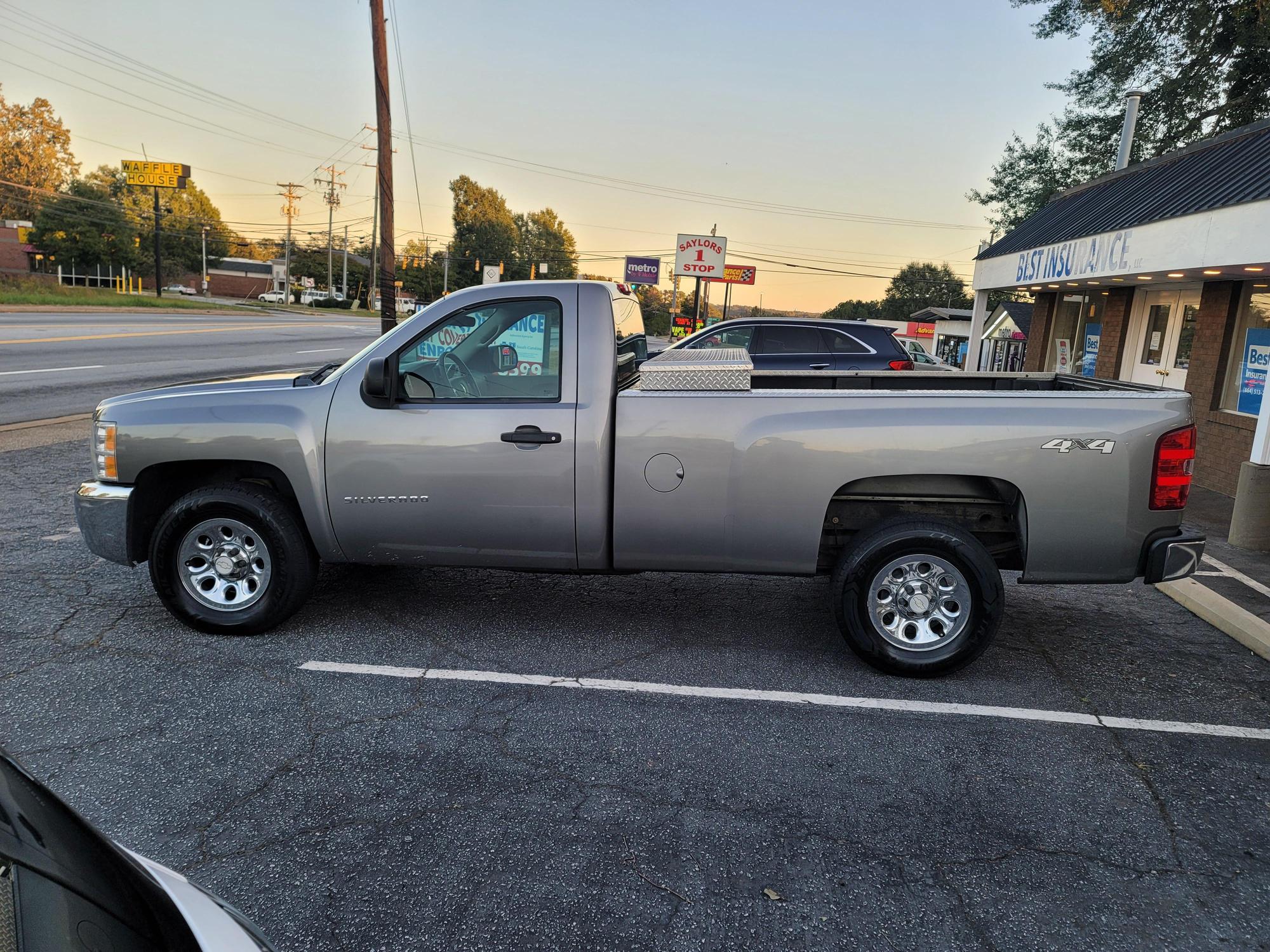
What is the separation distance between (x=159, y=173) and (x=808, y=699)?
3409 inches

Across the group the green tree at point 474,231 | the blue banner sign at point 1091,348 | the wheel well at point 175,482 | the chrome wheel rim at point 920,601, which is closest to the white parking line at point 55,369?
the wheel well at point 175,482

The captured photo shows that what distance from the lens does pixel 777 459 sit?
14.7ft

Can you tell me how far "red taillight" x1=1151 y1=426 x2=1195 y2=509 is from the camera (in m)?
4.29

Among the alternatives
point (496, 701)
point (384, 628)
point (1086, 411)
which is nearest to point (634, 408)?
point (496, 701)

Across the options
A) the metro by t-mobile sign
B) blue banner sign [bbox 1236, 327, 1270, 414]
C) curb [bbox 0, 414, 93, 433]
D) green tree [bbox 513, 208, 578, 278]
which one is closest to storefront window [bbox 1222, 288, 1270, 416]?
blue banner sign [bbox 1236, 327, 1270, 414]

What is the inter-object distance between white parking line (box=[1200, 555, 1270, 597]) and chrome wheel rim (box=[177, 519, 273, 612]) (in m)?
6.36

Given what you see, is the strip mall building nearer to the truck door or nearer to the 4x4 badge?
the 4x4 badge

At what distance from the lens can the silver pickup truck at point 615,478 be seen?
14.4 feet

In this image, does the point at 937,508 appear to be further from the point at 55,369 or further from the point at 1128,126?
the point at 55,369

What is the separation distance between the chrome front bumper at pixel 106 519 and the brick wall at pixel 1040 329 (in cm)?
1696

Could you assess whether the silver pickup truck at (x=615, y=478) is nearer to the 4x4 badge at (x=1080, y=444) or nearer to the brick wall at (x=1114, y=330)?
the 4x4 badge at (x=1080, y=444)

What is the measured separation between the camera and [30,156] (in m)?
85.9

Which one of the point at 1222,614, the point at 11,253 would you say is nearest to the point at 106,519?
the point at 1222,614

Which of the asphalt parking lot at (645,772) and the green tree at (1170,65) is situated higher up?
the green tree at (1170,65)
